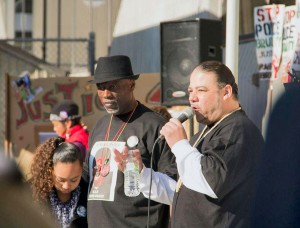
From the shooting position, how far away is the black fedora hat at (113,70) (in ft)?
16.4

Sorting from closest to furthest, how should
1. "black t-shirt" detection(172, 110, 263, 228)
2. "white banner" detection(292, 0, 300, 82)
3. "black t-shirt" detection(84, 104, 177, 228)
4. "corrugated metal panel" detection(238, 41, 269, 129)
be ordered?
"black t-shirt" detection(172, 110, 263, 228)
"black t-shirt" detection(84, 104, 177, 228)
"white banner" detection(292, 0, 300, 82)
"corrugated metal panel" detection(238, 41, 269, 129)

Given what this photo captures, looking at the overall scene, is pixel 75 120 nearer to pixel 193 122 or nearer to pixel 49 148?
pixel 193 122

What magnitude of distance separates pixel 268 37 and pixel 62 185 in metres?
3.04

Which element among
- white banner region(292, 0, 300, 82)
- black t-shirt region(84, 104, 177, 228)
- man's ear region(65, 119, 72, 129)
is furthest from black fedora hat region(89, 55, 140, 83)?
man's ear region(65, 119, 72, 129)

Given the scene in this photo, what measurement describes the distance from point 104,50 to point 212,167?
54.0 feet

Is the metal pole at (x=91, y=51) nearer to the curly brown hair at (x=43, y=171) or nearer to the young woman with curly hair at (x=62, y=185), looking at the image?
the curly brown hair at (x=43, y=171)

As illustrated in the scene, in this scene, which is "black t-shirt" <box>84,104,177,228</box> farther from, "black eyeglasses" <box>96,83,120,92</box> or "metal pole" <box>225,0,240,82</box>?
"metal pole" <box>225,0,240,82</box>

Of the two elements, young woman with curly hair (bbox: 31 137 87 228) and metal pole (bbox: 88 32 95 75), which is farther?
metal pole (bbox: 88 32 95 75)

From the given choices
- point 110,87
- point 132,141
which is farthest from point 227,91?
point 110,87

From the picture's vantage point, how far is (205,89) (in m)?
A: 3.81

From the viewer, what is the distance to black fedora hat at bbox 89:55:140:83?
4.98 metres

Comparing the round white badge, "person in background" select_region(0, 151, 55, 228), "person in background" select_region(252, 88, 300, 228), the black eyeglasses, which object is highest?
the black eyeglasses

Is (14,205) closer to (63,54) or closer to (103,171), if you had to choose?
(103,171)

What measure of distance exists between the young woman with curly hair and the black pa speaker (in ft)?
6.82
